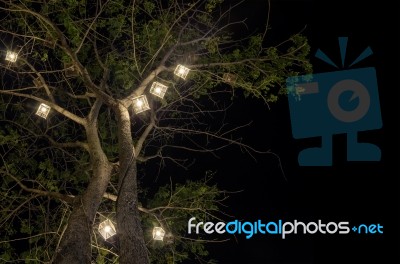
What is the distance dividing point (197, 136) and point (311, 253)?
3.14 meters

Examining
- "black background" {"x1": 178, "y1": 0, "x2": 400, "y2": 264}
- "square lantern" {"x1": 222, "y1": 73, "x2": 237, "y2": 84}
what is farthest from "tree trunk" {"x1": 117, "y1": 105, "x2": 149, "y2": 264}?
"black background" {"x1": 178, "y1": 0, "x2": 400, "y2": 264}

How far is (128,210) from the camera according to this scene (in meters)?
4.19

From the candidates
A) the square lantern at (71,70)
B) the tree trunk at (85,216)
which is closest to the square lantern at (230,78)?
the tree trunk at (85,216)

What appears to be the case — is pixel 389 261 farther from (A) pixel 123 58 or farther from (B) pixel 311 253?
(A) pixel 123 58

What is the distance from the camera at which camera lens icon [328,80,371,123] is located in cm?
946

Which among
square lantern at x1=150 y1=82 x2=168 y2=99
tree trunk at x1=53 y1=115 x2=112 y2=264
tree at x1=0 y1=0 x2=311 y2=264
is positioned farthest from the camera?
square lantern at x1=150 y1=82 x2=168 y2=99

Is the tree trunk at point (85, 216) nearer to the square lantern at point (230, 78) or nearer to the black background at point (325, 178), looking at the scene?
the square lantern at point (230, 78)

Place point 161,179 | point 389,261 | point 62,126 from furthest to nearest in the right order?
1. point 389,261
2. point 161,179
3. point 62,126

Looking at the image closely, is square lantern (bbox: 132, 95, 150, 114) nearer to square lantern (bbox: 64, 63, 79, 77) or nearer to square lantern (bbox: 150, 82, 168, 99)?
square lantern (bbox: 150, 82, 168, 99)

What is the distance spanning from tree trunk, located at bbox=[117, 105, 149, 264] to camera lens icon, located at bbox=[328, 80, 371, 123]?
18.4ft

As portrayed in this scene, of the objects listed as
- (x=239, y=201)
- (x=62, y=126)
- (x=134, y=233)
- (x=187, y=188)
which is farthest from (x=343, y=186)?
(x=134, y=233)

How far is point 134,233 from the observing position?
13.3 feet

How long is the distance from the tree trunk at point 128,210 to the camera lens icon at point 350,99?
18.4 ft

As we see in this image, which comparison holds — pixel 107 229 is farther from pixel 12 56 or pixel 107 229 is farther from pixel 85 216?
pixel 12 56
